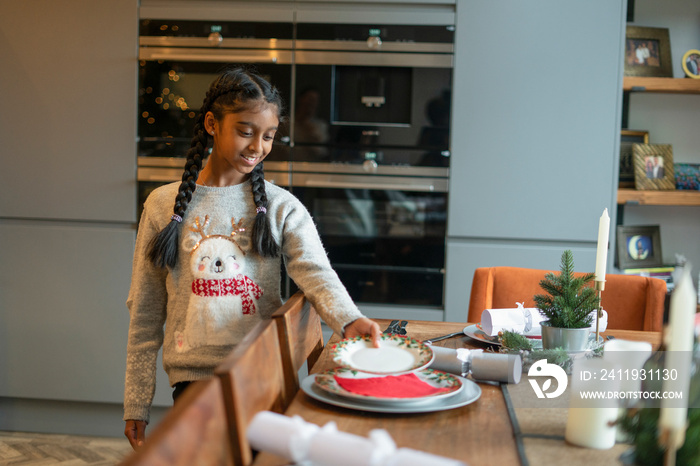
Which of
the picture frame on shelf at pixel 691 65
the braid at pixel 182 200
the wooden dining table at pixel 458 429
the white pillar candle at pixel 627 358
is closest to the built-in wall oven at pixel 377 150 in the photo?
the picture frame on shelf at pixel 691 65

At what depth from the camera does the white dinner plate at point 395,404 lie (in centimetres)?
89

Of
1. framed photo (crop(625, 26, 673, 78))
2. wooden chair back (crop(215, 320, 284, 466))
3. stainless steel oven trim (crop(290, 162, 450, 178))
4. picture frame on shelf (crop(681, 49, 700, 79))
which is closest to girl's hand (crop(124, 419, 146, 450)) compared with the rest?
wooden chair back (crop(215, 320, 284, 466))

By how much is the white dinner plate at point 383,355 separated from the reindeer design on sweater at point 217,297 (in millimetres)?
342

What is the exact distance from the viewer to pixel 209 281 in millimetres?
1327

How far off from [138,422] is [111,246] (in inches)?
54.3

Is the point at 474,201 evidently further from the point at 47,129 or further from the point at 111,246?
the point at 47,129

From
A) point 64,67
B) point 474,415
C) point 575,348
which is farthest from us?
point 64,67

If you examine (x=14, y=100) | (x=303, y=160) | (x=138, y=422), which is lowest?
(x=138, y=422)

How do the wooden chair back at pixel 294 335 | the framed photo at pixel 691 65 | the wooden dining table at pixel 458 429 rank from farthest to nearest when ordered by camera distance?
1. the framed photo at pixel 691 65
2. the wooden chair back at pixel 294 335
3. the wooden dining table at pixel 458 429

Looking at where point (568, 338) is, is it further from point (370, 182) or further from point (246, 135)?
point (370, 182)

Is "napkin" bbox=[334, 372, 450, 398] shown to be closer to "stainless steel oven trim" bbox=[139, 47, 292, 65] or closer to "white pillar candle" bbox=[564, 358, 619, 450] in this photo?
"white pillar candle" bbox=[564, 358, 619, 450]

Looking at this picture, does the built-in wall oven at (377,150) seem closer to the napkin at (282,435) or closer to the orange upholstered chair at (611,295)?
the orange upholstered chair at (611,295)

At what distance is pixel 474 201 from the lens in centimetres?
252

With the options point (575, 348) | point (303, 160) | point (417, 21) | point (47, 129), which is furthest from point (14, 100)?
point (575, 348)
